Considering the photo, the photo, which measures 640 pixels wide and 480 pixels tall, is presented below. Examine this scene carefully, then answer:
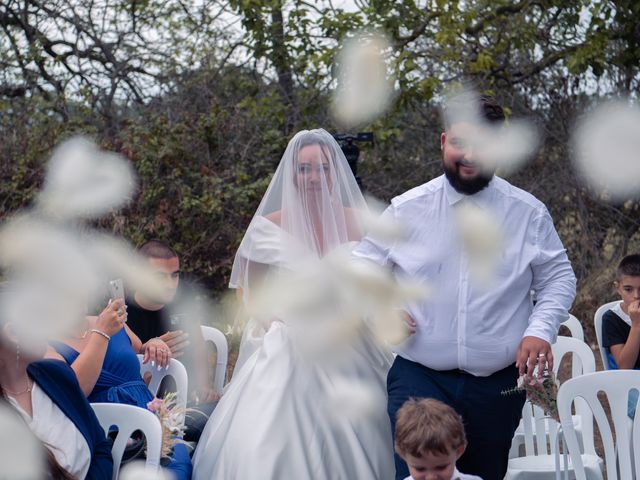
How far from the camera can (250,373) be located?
348cm

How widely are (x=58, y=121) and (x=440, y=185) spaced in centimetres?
538

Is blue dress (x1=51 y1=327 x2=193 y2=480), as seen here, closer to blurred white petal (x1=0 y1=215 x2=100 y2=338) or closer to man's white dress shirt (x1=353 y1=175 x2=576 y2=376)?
blurred white petal (x1=0 y1=215 x2=100 y2=338)

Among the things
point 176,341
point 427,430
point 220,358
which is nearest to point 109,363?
point 176,341

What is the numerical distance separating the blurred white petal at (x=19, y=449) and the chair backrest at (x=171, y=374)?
39.6 inches

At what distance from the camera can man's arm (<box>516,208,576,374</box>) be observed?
9.27ft

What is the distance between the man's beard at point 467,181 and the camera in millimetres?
3004

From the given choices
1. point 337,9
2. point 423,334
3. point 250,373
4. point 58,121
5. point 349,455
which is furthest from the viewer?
point 58,121

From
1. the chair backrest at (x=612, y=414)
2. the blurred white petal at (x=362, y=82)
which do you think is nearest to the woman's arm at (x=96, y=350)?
the chair backrest at (x=612, y=414)

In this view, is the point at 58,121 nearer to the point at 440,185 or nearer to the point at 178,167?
the point at 178,167

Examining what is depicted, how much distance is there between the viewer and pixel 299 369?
3428mm

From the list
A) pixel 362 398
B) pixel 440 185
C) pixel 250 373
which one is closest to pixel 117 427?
pixel 250 373

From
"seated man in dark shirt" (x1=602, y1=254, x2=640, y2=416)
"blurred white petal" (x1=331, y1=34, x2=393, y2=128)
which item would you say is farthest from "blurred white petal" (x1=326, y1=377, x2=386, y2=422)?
"blurred white petal" (x1=331, y1=34, x2=393, y2=128)

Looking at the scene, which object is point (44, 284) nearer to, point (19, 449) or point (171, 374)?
point (19, 449)

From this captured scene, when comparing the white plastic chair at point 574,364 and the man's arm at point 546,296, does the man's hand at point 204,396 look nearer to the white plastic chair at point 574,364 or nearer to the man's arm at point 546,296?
the white plastic chair at point 574,364
